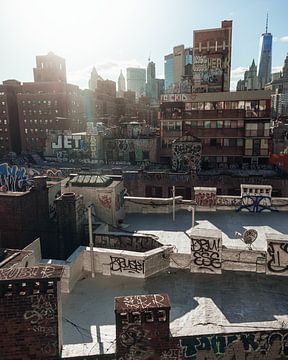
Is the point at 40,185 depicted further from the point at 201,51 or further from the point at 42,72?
the point at 42,72

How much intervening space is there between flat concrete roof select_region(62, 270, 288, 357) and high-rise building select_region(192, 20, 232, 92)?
187 ft

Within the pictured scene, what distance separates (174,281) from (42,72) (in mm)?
117670

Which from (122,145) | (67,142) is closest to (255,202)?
(122,145)

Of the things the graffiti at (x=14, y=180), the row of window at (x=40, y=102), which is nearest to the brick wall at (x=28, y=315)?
the graffiti at (x=14, y=180)

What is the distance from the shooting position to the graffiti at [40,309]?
6891mm

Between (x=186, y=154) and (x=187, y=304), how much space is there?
4118cm

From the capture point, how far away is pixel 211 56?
67.5m

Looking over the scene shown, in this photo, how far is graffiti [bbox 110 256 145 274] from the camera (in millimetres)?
12383

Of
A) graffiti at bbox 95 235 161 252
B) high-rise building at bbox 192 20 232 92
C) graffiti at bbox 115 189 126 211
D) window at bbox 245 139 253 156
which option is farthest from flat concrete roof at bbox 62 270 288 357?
high-rise building at bbox 192 20 232 92

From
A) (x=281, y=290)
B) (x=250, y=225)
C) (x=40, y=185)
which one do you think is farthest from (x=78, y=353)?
(x=250, y=225)

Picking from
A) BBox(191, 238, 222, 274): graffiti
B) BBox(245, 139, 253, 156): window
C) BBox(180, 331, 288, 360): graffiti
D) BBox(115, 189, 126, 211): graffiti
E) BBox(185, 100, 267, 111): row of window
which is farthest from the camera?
BBox(245, 139, 253, 156): window

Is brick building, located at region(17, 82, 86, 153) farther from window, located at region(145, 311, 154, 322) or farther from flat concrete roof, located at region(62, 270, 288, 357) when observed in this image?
window, located at region(145, 311, 154, 322)

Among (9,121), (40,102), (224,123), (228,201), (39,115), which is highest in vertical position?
(40,102)

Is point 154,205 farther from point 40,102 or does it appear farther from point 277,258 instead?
point 40,102
